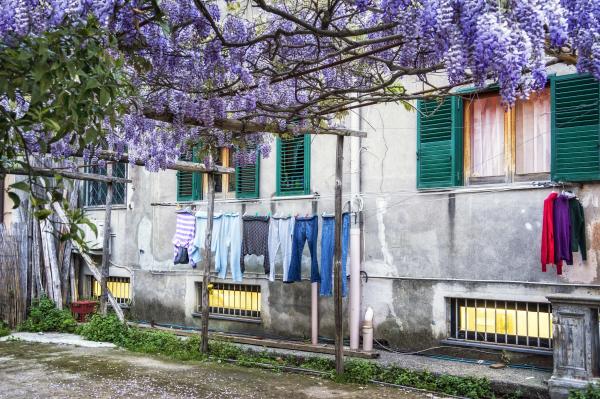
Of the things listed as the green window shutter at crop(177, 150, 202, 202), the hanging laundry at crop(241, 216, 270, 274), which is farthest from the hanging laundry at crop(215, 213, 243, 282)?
the green window shutter at crop(177, 150, 202, 202)

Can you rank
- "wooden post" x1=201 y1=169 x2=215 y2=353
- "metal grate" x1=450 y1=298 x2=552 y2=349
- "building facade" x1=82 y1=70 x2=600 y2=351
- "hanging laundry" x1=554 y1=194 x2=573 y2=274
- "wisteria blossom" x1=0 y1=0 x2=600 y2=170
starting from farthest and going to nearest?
"wooden post" x1=201 y1=169 x2=215 y2=353, "metal grate" x1=450 y1=298 x2=552 y2=349, "building facade" x1=82 y1=70 x2=600 y2=351, "hanging laundry" x1=554 y1=194 x2=573 y2=274, "wisteria blossom" x1=0 y1=0 x2=600 y2=170

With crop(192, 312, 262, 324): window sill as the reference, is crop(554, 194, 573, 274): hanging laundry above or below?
above

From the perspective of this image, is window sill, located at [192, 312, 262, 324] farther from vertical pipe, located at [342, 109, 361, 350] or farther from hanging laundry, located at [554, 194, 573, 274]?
hanging laundry, located at [554, 194, 573, 274]

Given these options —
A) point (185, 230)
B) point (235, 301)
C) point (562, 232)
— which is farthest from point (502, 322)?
point (185, 230)

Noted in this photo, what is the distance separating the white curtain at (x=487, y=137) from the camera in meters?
10.1

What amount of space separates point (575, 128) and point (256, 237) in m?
5.57

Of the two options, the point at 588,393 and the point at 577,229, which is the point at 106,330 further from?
the point at 588,393

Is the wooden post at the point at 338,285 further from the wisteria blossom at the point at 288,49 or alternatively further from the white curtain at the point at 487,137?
the white curtain at the point at 487,137

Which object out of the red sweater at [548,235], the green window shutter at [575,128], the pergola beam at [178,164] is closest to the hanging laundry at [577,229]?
the red sweater at [548,235]

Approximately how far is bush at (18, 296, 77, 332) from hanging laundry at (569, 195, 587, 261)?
33.0 ft

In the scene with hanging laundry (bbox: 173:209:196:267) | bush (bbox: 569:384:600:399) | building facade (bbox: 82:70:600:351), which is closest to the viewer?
bush (bbox: 569:384:600:399)

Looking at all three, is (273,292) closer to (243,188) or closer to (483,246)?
(243,188)

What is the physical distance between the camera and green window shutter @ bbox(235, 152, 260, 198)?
13.3 metres

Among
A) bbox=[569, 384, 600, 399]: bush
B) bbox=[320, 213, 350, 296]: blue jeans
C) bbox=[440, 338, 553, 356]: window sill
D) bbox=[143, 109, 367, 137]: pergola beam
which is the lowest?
bbox=[569, 384, 600, 399]: bush
